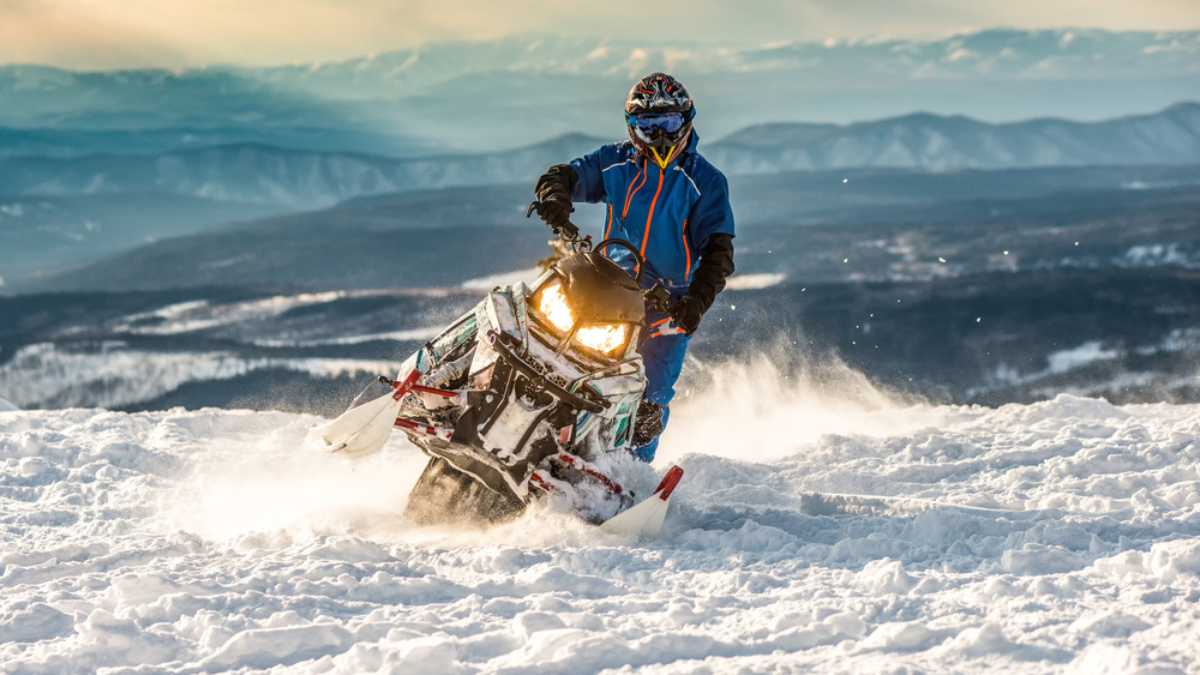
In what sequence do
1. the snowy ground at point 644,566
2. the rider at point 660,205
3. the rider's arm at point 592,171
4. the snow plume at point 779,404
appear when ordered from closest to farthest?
1. the snowy ground at point 644,566
2. the rider at point 660,205
3. the rider's arm at point 592,171
4. the snow plume at point 779,404

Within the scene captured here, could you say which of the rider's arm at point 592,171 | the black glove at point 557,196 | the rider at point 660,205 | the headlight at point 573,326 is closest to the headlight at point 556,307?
the headlight at point 573,326

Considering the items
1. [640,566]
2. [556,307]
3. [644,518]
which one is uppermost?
[556,307]

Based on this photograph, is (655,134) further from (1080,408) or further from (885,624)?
(1080,408)

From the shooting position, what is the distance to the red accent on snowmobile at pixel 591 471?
5.73 metres

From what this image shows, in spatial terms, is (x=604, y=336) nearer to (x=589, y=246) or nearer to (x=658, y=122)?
(x=589, y=246)

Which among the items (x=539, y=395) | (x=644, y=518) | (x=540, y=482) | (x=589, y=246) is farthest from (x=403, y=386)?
(x=644, y=518)

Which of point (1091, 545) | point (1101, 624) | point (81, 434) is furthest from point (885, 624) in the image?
point (81, 434)

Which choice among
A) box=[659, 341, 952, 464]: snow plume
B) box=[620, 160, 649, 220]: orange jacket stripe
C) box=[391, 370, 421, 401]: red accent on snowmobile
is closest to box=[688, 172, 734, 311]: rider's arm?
box=[620, 160, 649, 220]: orange jacket stripe

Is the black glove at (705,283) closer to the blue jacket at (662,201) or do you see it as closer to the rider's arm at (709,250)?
the rider's arm at (709,250)

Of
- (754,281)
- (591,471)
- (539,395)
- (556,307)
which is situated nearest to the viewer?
(539,395)

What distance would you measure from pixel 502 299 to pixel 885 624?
7.87 ft

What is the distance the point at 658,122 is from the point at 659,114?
1.7 inches

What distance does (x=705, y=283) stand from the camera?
617cm

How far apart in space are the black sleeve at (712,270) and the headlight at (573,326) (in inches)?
21.0
